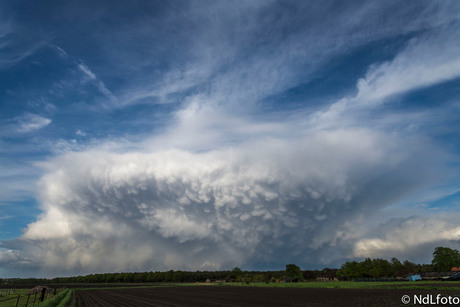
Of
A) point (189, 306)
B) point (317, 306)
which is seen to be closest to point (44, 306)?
point (189, 306)

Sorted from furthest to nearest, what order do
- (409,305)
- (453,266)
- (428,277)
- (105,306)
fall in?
(453,266)
(428,277)
(105,306)
(409,305)

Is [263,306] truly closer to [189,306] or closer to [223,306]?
[223,306]

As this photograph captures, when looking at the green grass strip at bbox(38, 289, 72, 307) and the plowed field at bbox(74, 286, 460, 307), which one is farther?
the plowed field at bbox(74, 286, 460, 307)

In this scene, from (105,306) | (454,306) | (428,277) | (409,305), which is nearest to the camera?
(454,306)

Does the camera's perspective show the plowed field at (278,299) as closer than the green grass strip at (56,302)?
No

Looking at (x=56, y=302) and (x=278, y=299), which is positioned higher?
(x=278, y=299)

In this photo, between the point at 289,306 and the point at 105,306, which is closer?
the point at 289,306

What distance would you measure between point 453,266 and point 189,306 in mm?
226553

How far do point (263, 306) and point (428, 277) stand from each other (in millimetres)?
159556

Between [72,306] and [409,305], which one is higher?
[409,305]

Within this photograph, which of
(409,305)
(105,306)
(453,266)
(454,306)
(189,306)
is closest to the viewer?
(454,306)

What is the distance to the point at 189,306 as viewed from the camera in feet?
136

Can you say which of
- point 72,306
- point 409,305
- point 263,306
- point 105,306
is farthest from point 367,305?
point 72,306

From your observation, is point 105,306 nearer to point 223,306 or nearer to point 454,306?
point 223,306
